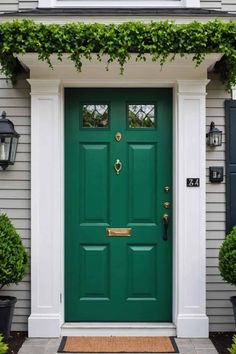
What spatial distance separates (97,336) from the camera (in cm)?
472

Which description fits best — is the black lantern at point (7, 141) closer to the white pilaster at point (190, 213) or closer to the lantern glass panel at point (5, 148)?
Answer: the lantern glass panel at point (5, 148)

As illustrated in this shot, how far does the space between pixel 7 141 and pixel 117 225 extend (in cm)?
127

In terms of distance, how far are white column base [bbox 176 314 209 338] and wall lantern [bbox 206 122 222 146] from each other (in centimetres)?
157

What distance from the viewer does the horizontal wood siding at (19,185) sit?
188 inches

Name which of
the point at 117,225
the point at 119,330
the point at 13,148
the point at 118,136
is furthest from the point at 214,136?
the point at 119,330

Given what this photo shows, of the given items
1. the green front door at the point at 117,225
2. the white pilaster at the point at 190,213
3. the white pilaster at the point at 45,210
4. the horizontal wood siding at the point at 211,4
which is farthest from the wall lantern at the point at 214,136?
the white pilaster at the point at 45,210

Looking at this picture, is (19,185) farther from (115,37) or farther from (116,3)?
(116,3)

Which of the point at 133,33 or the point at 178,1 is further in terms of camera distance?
the point at 178,1

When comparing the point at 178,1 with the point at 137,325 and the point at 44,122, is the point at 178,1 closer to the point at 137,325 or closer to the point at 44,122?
the point at 44,122

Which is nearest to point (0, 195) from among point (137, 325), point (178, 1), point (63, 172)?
point (63, 172)

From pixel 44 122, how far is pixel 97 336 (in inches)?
78.7

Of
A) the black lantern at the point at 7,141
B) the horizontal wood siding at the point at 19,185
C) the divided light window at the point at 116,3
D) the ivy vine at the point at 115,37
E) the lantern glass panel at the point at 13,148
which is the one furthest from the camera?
the divided light window at the point at 116,3

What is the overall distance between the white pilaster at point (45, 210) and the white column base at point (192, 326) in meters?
1.09

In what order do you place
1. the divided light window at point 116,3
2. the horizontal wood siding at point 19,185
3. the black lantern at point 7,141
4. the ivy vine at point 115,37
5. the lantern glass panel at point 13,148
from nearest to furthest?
the ivy vine at point 115,37, the black lantern at point 7,141, the lantern glass panel at point 13,148, the horizontal wood siding at point 19,185, the divided light window at point 116,3
